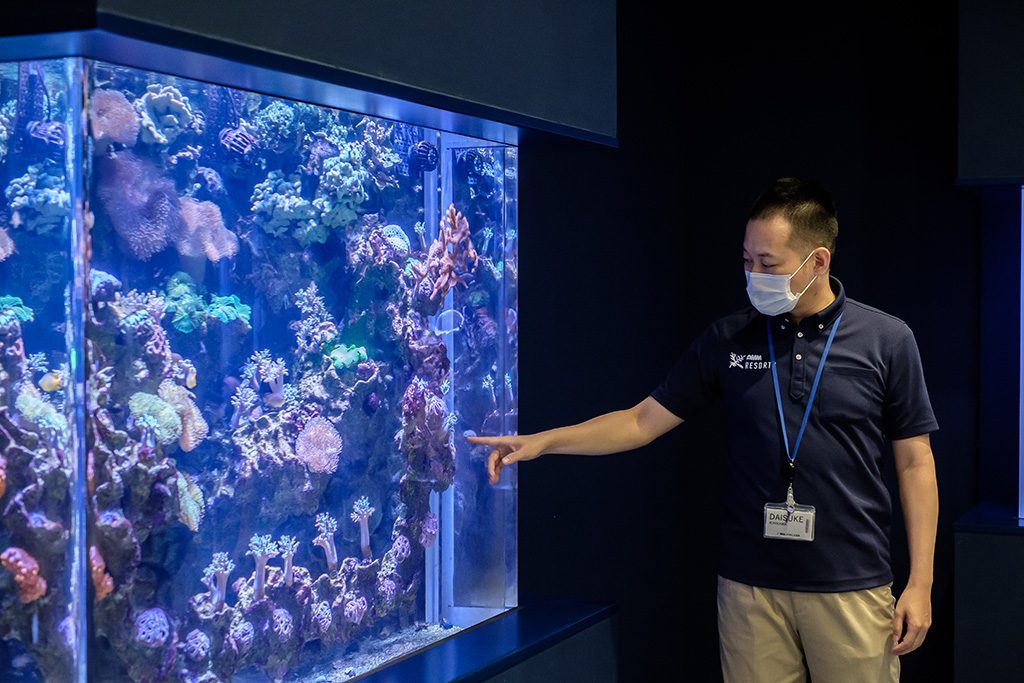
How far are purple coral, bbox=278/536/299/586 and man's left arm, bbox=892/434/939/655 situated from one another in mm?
1308

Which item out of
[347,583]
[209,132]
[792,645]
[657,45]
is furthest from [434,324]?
[657,45]

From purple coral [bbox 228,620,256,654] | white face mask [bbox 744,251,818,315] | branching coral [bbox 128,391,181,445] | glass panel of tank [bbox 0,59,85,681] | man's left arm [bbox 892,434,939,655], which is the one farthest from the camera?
white face mask [bbox 744,251,818,315]

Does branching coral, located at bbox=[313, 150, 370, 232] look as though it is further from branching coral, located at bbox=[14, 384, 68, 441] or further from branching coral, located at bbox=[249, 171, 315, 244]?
branching coral, located at bbox=[14, 384, 68, 441]

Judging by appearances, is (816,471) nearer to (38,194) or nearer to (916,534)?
(916,534)

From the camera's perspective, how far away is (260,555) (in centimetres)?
241

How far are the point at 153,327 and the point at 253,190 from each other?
1.24 feet

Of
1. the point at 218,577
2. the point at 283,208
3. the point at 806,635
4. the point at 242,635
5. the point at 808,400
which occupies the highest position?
the point at 283,208

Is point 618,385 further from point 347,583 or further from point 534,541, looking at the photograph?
point 347,583

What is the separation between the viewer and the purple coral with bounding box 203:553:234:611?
2.26 metres

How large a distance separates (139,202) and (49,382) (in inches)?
13.1

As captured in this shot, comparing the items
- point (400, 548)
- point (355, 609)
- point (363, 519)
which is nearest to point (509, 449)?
point (400, 548)

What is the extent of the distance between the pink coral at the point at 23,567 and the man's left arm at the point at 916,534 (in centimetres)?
176

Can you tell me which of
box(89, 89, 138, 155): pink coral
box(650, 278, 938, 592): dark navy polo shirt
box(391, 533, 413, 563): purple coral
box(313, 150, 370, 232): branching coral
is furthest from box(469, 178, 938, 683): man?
box(89, 89, 138, 155): pink coral

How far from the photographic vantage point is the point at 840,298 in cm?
284
